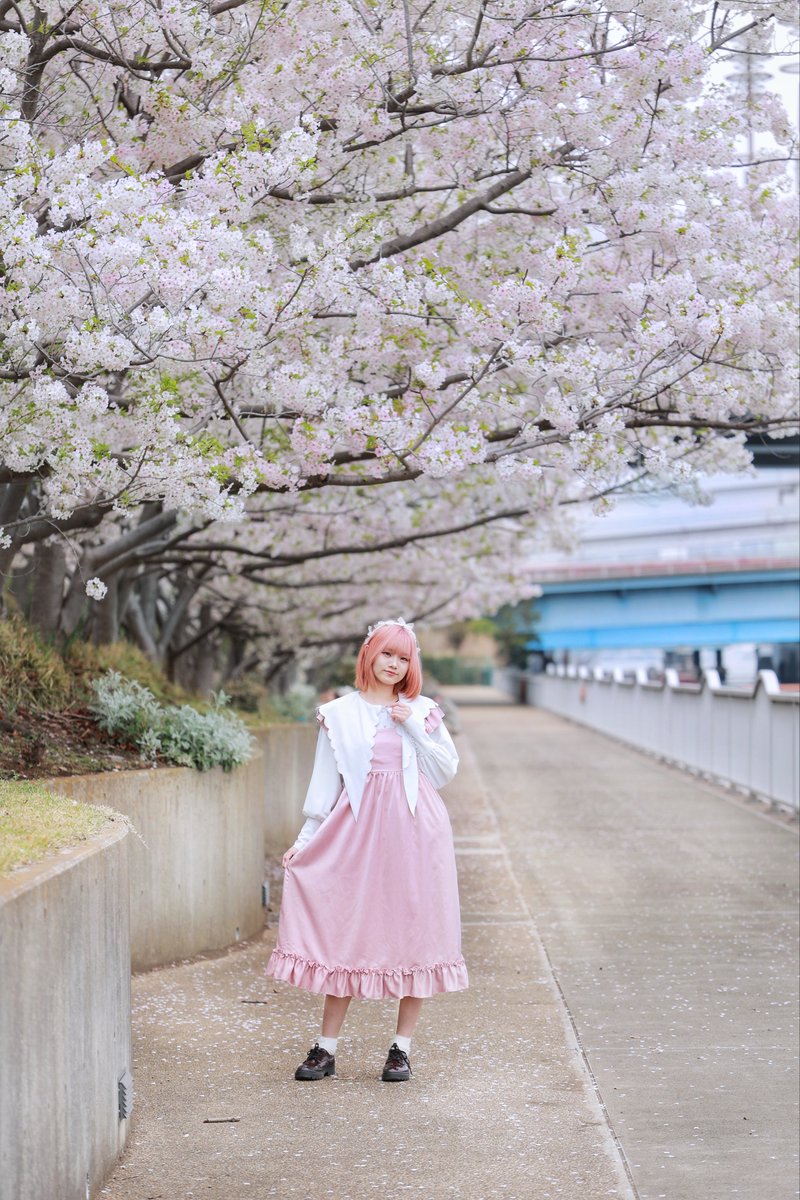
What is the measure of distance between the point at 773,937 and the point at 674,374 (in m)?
3.37

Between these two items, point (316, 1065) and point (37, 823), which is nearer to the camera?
point (37, 823)

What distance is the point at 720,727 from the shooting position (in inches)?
778

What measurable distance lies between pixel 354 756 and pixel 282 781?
314 inches

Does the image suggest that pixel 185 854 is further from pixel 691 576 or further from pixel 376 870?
pixel 691 576

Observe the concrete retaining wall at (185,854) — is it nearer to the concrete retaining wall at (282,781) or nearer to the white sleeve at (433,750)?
the white sleeve at (433,750)

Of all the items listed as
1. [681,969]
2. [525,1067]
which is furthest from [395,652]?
[681,969]

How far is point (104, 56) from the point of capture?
7926 mm

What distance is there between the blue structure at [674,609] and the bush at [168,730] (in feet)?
41.7

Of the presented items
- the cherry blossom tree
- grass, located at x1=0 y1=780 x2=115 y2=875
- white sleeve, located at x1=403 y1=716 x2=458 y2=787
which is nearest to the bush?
the cherry blossom tree

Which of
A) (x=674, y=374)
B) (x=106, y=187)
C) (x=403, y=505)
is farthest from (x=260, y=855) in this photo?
(x=403, y=505)

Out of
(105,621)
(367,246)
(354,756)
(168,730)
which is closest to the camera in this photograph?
(354,756)

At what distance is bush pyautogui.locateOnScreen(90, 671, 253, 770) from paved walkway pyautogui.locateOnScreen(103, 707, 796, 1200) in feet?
3.61

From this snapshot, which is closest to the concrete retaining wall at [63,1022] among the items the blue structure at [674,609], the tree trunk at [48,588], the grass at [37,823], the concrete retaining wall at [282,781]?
the grass at [37,823]

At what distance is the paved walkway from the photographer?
509 centimetres
